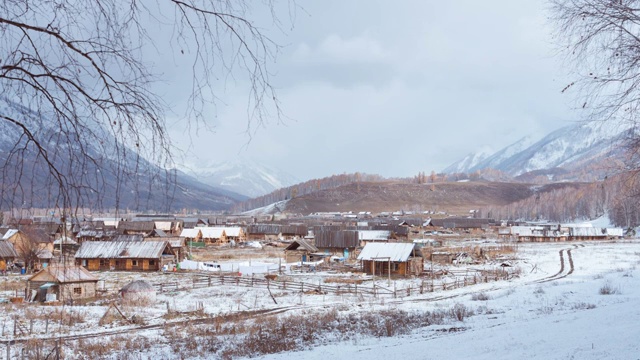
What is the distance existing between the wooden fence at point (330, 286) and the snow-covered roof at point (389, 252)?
15.5 feet

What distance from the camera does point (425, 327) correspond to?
1984cm

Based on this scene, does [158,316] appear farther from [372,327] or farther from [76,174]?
[76,174]

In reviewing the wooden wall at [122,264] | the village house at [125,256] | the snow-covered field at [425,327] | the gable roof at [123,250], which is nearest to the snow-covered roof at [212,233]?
the gable roof at [123,250]

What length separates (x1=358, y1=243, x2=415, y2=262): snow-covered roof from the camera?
49.2 metres

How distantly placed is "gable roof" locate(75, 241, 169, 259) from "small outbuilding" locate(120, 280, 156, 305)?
2174cm

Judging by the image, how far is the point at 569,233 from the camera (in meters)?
119

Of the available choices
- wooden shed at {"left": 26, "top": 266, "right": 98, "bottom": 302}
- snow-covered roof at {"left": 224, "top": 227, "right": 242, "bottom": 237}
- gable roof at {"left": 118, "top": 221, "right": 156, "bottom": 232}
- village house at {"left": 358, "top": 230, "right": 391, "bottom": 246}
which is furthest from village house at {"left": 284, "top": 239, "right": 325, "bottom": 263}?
gable roof at {"left": 118, "top": 221, "right": 156, "bottom": 232}

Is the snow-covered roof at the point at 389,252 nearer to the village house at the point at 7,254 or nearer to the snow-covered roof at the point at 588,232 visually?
the village house at the point at 7,254

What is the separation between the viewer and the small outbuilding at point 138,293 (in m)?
34.8

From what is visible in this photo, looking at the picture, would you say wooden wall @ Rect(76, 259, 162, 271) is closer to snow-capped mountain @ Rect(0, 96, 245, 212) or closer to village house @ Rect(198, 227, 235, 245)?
village house @ Rect(198, 227, 235, 245)

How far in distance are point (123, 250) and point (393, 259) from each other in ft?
95.9

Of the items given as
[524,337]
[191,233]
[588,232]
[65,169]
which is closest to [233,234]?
[191,233]

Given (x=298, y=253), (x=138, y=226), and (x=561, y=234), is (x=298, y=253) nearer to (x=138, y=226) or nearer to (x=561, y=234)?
(x=138, y=226)

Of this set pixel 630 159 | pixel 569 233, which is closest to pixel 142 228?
pixel 569 233
